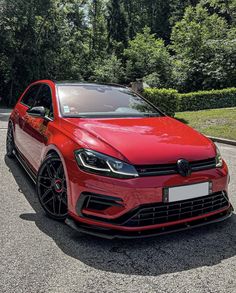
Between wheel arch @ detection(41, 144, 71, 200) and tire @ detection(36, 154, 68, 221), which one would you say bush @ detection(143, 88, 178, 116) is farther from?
tire @ detection(36, 154, 68, 221)

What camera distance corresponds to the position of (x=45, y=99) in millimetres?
4590

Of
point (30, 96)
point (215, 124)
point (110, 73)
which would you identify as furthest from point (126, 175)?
point (110, 73)

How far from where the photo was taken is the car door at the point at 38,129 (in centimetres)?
401

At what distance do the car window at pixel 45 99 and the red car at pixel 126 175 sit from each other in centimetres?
20

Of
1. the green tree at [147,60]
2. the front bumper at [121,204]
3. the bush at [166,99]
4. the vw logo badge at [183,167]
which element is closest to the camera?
the front bumper at [121,204]

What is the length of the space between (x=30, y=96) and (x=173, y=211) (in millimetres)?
3272

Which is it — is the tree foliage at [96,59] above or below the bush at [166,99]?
above

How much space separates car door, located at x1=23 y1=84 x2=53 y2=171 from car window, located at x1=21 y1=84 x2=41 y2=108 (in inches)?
8.0

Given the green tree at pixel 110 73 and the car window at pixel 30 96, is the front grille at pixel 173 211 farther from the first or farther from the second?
the green tree at pixel 110 73

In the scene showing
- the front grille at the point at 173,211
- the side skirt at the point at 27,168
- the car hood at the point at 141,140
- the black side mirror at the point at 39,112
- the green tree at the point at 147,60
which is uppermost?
the green tree at the point at 147,60

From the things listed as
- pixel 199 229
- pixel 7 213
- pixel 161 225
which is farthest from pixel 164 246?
pixel 7 213

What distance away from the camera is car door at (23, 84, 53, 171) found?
13.2ft

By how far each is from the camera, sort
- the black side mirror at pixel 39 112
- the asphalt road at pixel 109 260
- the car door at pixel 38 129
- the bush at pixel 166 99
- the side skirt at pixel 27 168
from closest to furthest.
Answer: the asphalt road at pixel 109 260
the car door at pixel 38 129
the black side mirror at pixel 39 112
the side skirt at pixel 27 168
the bush at pixel 166 99

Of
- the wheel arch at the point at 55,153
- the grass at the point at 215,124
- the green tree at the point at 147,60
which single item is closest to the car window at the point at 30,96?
the wheel arch at the point at 55,153
